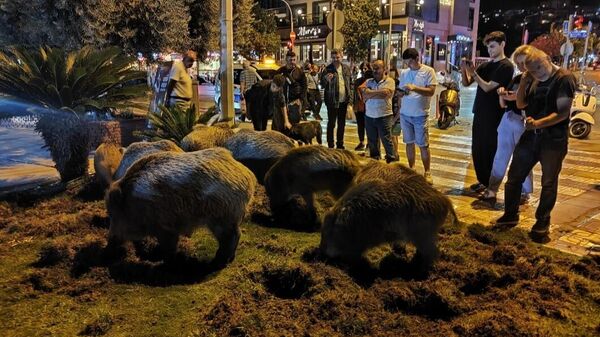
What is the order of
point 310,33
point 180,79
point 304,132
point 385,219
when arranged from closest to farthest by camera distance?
point 385,219, point 180,79, point 304,132, point 310,33

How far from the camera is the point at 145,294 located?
3.46 metres

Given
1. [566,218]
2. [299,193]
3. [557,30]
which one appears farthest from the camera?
[557,30]

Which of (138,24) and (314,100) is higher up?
(138,24)

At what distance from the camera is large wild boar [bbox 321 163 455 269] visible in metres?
3.61

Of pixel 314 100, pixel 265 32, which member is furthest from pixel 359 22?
pixel 314 100

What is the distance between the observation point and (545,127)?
4500 mm

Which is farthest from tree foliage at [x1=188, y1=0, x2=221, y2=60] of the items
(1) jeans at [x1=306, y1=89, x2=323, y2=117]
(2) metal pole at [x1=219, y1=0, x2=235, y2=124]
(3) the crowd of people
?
(2) metal pole at [x1=219, y1=0, x2=235, y2=124]

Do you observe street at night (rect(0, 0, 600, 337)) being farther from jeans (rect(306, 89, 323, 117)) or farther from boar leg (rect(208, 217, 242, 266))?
jeans (rect(306, 89, 323, 117))

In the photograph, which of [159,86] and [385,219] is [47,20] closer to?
[159,86]

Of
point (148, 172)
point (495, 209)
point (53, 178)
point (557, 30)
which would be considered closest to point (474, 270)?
point (495, 209)

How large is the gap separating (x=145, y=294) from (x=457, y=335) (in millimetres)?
2139

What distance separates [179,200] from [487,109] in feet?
13.5

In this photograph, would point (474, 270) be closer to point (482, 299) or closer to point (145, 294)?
point (482, 299)

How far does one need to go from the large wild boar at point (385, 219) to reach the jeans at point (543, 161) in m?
1.44
